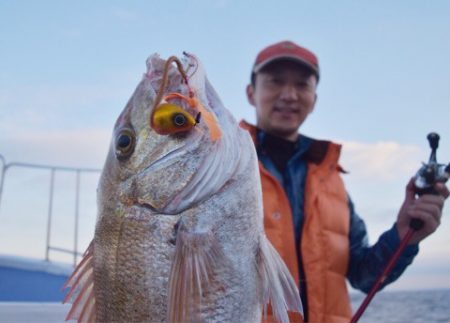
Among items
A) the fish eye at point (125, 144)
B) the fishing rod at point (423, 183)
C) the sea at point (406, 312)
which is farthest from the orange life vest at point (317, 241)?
the sea at point (406, 312)

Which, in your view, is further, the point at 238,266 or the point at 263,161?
the point at 263,161

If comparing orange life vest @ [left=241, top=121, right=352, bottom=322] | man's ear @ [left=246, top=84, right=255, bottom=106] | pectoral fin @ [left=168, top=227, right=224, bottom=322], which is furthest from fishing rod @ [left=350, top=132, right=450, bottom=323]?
pectoral fin @ [left=168, top=227, right=224, bottom=322]

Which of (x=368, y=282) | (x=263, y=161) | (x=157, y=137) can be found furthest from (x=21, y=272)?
(x=157, y=137)

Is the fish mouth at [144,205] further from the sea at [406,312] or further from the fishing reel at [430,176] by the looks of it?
the sea at [406,312]

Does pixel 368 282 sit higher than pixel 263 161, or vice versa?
pixel 263 161

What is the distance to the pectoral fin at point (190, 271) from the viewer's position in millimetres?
1419

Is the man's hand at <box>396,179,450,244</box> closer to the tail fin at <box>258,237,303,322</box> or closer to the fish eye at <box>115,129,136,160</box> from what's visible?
the tail fin at <box>258,237,303,322</box>

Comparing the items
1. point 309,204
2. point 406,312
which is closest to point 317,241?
point 309,204

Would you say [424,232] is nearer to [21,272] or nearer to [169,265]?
[169,265]

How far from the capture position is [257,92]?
3979 millimetres

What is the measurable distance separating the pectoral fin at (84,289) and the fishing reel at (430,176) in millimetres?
2183

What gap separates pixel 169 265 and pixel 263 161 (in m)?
2.37

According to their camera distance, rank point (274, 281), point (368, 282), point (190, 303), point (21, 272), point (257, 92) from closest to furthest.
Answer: point (190, 303), point (274, 281), point (368, 282), point (257, 92), point (21, 272)

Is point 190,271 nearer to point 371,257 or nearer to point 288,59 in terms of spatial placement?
point 371,257
